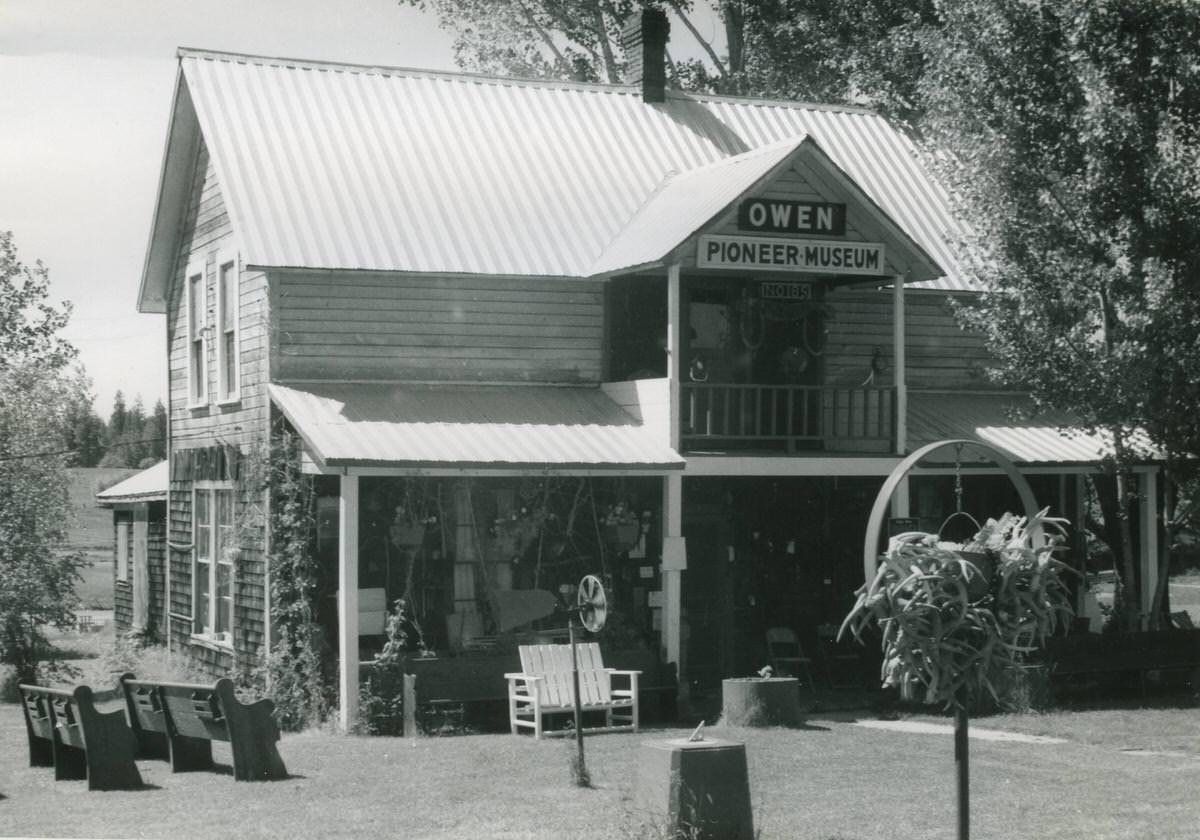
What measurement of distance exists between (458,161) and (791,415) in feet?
17.9

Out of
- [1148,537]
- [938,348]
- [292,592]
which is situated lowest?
[292,592]

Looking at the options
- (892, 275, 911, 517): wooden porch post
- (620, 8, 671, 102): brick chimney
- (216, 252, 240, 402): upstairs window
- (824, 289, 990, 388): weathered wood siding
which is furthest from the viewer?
(620, 8, 671, 102): brick chimney

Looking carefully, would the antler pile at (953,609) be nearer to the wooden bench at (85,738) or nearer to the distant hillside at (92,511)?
the wooden bench at (85,738)

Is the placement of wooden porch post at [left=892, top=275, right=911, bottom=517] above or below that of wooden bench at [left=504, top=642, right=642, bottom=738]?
above

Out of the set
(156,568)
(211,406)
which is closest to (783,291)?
(211,406)

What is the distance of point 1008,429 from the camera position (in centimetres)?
2027

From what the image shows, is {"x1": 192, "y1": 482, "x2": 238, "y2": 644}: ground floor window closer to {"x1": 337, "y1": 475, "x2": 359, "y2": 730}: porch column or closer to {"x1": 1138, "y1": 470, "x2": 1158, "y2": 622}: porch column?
{"x1": 337, "y1": 475, "x2": 359, "y2": 730}: porch column

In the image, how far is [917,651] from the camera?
9055 millimetres

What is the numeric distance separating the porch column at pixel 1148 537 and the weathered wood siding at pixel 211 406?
1067 cm

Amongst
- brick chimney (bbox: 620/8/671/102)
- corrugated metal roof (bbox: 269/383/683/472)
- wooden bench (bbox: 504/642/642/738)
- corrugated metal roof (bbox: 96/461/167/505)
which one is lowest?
wooden bench (bbox: 504/642/642/738)

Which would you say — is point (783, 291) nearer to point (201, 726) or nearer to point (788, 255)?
point (788, 255)

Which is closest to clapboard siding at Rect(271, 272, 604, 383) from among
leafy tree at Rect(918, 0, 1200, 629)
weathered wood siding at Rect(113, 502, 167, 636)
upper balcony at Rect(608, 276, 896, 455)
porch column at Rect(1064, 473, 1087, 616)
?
upper balcony at Rect(608, 276, 896, 455)

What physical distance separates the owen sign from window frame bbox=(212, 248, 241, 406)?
6.26 meters

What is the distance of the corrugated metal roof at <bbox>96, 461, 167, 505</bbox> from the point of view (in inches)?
985
